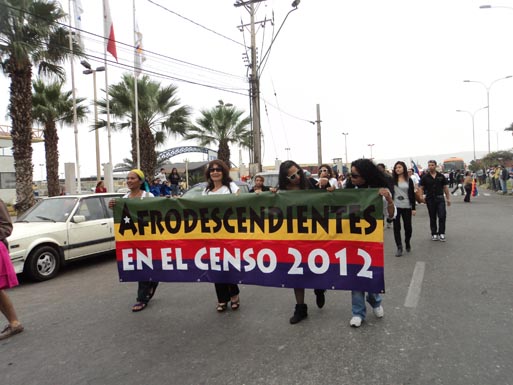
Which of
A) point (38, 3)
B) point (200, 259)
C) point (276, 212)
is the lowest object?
point (200, 259)

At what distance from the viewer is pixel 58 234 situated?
691 cm

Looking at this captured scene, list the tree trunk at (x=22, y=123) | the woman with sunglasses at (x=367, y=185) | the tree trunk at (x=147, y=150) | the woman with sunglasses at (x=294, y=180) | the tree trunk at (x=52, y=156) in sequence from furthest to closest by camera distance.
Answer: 1. the tree trunk at (x=147, y=150)
2. the tree trunk at (x=52, y=156)
3. the tree trunk at (x=22, y=123)
4. the woman with sunglasses at (x=294, y=180)
5. the woman with sunglasses at (x=367, y=185)

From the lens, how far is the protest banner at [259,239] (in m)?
3.78

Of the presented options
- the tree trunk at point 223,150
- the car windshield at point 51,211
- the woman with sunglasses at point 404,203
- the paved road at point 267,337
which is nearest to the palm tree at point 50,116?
the tree trunk at point 223,150

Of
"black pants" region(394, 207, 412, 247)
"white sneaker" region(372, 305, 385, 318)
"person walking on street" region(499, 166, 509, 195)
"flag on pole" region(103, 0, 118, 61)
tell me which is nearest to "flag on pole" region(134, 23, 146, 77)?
"flag on pole" region(103, 0, 118, 61)

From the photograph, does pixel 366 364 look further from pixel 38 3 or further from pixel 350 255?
pixel 38 3

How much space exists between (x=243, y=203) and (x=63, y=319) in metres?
2.53

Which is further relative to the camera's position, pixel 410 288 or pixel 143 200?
pixel 410 288

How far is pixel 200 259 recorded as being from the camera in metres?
4.39

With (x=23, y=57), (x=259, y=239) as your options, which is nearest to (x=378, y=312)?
(x=259, y=239)

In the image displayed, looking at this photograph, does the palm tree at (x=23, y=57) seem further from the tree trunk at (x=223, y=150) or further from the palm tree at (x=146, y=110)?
the tree trunk at (x=223, y=150)

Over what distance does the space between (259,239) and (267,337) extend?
99 cm

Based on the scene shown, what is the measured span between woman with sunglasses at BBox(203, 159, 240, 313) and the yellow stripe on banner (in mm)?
428

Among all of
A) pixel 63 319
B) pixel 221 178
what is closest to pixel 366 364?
pixel 221 178
